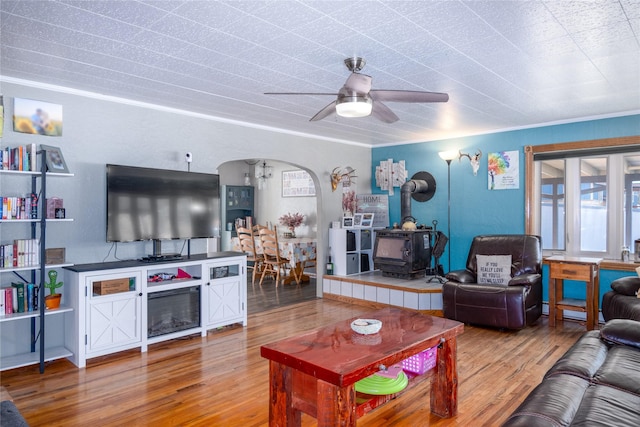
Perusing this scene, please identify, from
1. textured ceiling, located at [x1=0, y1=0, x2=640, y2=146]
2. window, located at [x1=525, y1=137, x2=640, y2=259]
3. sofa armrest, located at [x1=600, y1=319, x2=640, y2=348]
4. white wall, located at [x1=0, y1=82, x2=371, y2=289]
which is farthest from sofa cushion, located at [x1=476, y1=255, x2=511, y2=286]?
white wall, located at [x1=0, y1=82, x2=371, y2=289]

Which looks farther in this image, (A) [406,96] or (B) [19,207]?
(B) [19,207]

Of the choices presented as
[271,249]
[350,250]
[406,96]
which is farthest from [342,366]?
[271,249]

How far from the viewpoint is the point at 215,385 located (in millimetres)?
2982

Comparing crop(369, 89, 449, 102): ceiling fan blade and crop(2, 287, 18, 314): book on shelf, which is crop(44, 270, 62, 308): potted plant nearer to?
crop(2, 287, 18, 314): book on shelf

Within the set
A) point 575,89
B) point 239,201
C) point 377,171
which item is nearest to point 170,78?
point 575,89

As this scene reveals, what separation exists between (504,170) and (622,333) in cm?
326

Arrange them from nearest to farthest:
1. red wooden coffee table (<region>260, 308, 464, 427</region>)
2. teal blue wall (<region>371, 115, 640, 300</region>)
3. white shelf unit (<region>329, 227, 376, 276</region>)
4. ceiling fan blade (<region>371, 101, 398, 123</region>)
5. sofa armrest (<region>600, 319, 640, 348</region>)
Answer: red wooden coffee table (<region>260, 308, 464, 427</region>) < sofa armrest (<region>600, 319, 640, 348</region>) < ceiling fan blade (<region>371, 101, 398, 123</region>) < teal blue wall (<region>371, 115, 640, 300</region>) < white shelf unit (<region>329, 227, 376, 276</region>)

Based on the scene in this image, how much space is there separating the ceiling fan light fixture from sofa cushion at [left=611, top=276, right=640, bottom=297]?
3116 millimetres

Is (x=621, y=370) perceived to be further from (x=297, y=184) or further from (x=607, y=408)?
(x=297, y=184)

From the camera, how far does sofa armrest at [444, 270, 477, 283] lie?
15.4 feet

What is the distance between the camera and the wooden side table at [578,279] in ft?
14.0

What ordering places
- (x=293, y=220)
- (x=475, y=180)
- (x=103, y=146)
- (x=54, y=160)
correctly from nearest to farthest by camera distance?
(x=54, y=160)
(x=103, y=146)
(x=475, y=180)
(x=293, y=220)

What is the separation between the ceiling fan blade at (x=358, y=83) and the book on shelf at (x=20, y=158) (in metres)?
2.57

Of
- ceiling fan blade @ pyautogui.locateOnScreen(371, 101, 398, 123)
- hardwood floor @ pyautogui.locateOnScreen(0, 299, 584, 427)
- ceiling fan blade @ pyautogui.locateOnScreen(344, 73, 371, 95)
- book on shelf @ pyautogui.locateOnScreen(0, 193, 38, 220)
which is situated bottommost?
hardwood floor @ pyautogui.locateOnScreen(0, 299, 584, 427)
